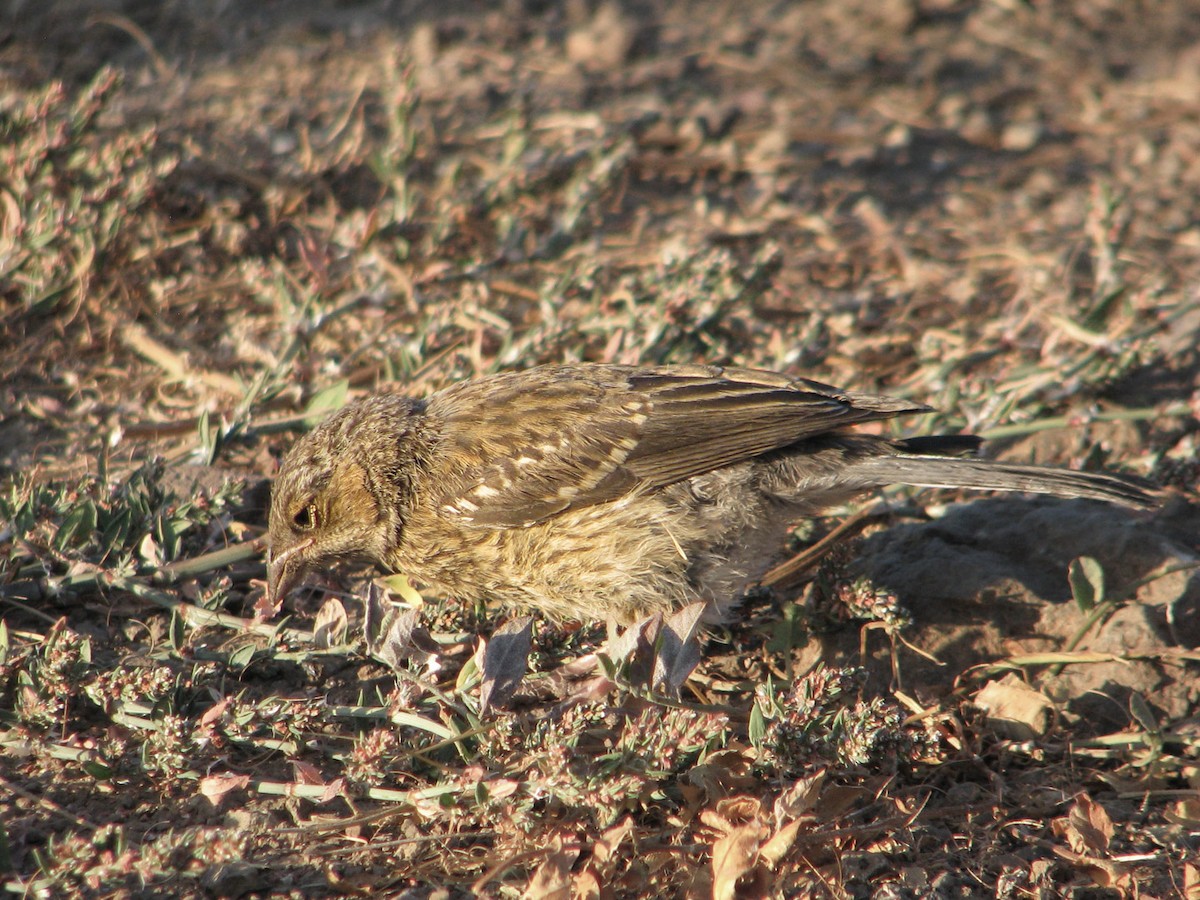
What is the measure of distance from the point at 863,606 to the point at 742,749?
2.54ft

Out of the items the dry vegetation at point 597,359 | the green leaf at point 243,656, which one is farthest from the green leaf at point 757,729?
the green leaf at point 243,656

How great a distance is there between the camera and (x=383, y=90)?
764cm

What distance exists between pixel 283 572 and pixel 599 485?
1.23 metres

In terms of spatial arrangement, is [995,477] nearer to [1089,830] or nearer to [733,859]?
[1089,830]

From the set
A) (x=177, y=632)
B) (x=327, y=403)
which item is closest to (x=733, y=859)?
(x=177, y=632)

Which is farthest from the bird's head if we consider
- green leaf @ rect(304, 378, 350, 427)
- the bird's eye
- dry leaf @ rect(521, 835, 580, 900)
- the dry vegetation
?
dry leaf @ rect(521, 835, 580, 900)

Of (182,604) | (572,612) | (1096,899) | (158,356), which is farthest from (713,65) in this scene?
(1096,899)

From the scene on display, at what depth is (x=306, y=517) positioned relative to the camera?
451 centimetres

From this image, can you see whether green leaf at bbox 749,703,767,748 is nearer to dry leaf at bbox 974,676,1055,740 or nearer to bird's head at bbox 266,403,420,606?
dry leaf at bbox 974,676,1055,740

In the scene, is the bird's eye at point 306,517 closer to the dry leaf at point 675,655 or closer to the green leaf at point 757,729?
the dry leaf at point 675,655

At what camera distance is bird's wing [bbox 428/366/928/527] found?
4430 millimetres

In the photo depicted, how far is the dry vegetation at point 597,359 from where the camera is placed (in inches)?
139

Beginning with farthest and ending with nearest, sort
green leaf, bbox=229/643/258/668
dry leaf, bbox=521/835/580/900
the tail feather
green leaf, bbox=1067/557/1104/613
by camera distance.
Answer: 1. green leaf, bbox=1067/557/1104/613
2. the tail feather
3. green leaf, bbox=229/643/258/668
4. dry leaf, bbox=521/835/580/900

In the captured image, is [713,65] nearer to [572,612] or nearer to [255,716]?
[572,612]
